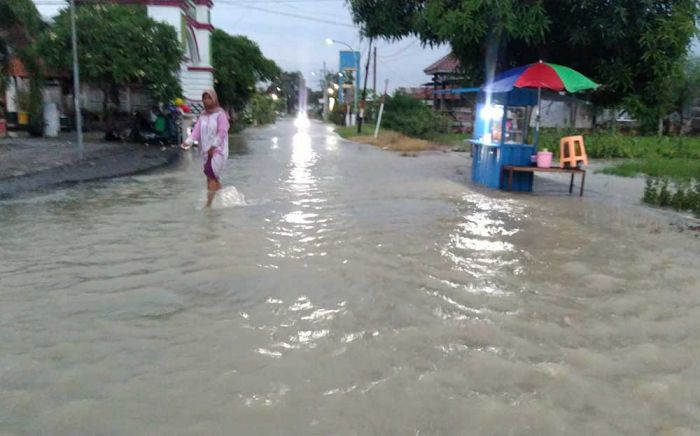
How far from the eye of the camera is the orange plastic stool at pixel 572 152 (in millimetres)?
11125

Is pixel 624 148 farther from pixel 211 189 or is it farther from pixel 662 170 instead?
pixel 211 189

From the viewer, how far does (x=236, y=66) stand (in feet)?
120

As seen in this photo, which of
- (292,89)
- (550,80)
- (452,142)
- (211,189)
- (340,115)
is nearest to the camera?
(211,189)

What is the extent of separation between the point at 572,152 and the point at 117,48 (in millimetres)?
15988

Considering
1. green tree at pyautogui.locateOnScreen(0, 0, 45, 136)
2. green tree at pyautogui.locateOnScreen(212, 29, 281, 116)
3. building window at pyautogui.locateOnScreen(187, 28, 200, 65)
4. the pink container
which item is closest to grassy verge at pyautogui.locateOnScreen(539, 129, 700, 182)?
the pink container

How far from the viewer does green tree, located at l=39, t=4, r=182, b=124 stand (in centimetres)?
1991

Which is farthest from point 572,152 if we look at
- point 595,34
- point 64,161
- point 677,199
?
point 64,161

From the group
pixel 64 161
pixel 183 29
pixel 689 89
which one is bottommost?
pixel 64 161

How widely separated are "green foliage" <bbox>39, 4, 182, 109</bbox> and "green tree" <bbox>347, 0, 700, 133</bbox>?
10.1 meters

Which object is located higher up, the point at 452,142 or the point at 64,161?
the point at 452,142

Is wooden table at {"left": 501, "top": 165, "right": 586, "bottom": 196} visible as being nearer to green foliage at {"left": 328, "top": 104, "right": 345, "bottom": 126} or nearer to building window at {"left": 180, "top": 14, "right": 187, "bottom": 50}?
building window at {"left": 180, "top": 14, "right": 187, "bottom": 50}

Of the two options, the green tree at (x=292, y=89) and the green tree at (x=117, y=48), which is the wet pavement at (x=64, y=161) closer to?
the green tree at (x=117, y=48)

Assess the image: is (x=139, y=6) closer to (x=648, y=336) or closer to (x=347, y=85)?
(x=648, y=336)

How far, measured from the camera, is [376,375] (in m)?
3.58
